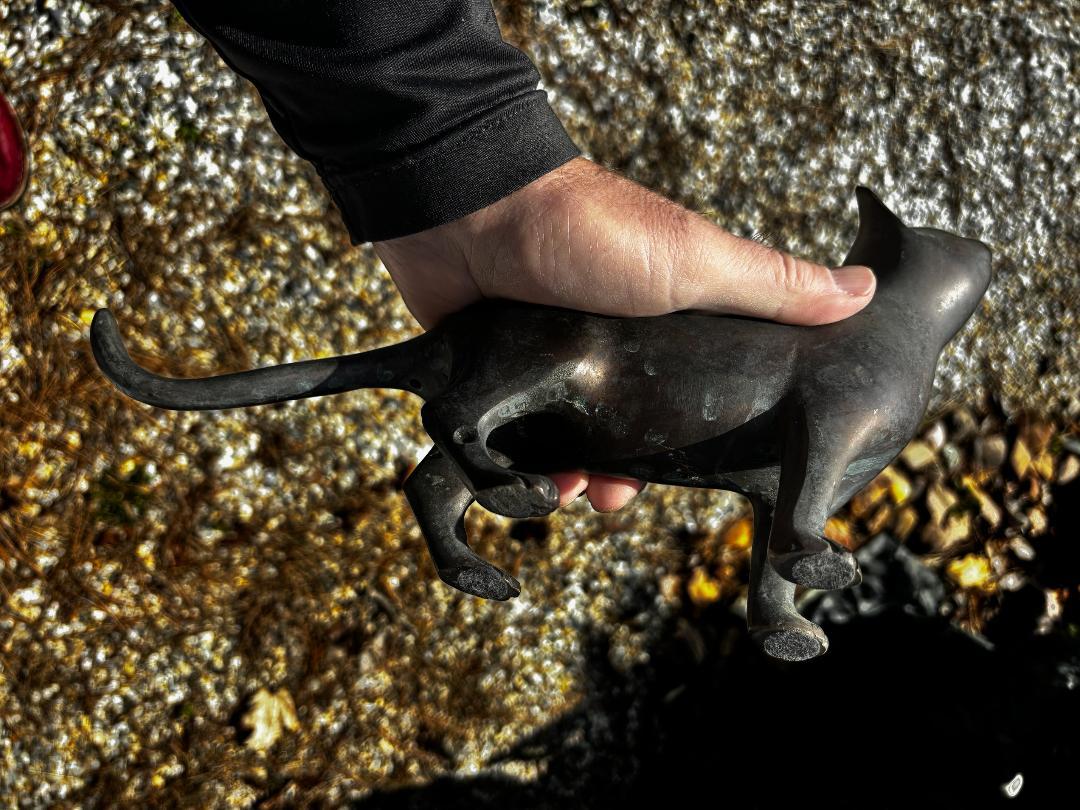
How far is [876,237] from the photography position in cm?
116

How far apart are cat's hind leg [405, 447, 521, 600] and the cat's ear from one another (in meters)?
0.56

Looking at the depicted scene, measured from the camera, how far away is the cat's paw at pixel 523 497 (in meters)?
0.88

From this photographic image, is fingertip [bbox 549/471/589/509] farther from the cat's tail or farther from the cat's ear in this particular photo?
the cat's ear

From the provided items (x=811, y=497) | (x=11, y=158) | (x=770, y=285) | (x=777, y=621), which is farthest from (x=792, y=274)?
(x=11, y=158)

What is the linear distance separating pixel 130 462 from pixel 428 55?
164 cm

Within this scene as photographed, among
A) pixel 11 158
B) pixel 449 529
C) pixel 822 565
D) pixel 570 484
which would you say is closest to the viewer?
pixel 822 565

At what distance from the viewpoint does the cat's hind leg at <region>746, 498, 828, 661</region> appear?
2.95 feet

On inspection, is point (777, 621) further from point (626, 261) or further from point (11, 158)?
point (11, 158)

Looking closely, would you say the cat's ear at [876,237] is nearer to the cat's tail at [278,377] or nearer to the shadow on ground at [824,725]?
the cat's tail at [278,377]

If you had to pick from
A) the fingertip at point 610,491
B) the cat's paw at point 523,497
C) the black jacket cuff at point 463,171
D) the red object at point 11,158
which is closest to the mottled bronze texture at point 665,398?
the cat's paw at point 523,497

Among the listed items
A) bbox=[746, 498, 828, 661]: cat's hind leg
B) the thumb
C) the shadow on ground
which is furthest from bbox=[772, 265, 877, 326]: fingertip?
the shadow on ground

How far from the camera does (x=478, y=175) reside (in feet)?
3.42

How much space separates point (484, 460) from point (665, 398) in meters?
0.21

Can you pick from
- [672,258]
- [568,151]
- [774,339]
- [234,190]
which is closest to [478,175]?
[568,151]
